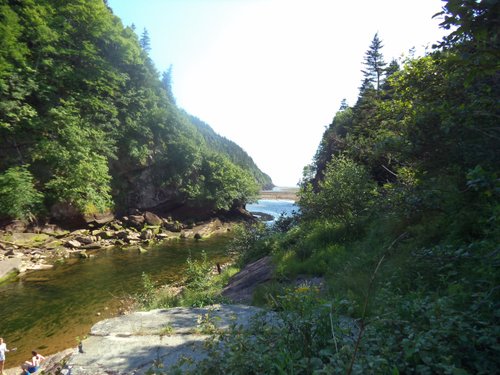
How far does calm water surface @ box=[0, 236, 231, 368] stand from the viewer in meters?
9.58

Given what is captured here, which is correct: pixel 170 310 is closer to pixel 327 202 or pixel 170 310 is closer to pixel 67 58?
pixel 327 202

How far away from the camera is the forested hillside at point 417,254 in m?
2.37

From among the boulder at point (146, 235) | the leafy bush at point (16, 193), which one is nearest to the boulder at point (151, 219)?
the boulder at point (146, 235)

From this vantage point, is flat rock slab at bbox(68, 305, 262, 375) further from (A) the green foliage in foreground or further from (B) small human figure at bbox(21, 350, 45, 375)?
(B) small human figure at bbox(21, 350, 45, 375)

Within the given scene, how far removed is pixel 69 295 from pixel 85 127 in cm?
1895

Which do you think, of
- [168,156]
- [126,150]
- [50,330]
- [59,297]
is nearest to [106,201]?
[126,150]

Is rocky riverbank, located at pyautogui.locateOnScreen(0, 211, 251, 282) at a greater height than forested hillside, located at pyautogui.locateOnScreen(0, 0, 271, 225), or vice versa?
forested hillside, located at pyautogui.locateOnScreen(0, 0, 271, 225)

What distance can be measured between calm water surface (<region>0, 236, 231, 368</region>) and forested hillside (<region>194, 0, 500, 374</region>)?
7.10 meters

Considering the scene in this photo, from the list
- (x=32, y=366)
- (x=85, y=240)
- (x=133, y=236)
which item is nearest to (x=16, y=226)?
(x=85, y=240)

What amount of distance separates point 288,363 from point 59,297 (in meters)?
13.6

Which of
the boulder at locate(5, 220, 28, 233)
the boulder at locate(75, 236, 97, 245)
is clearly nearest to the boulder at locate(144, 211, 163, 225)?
the boulder at locate(75, 236, 97, 245)

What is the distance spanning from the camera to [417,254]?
399 cm

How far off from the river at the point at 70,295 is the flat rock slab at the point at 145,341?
204 inches

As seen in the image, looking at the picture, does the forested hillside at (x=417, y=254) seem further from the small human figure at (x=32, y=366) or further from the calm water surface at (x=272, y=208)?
the calm water surface at (x=272, y=208)
